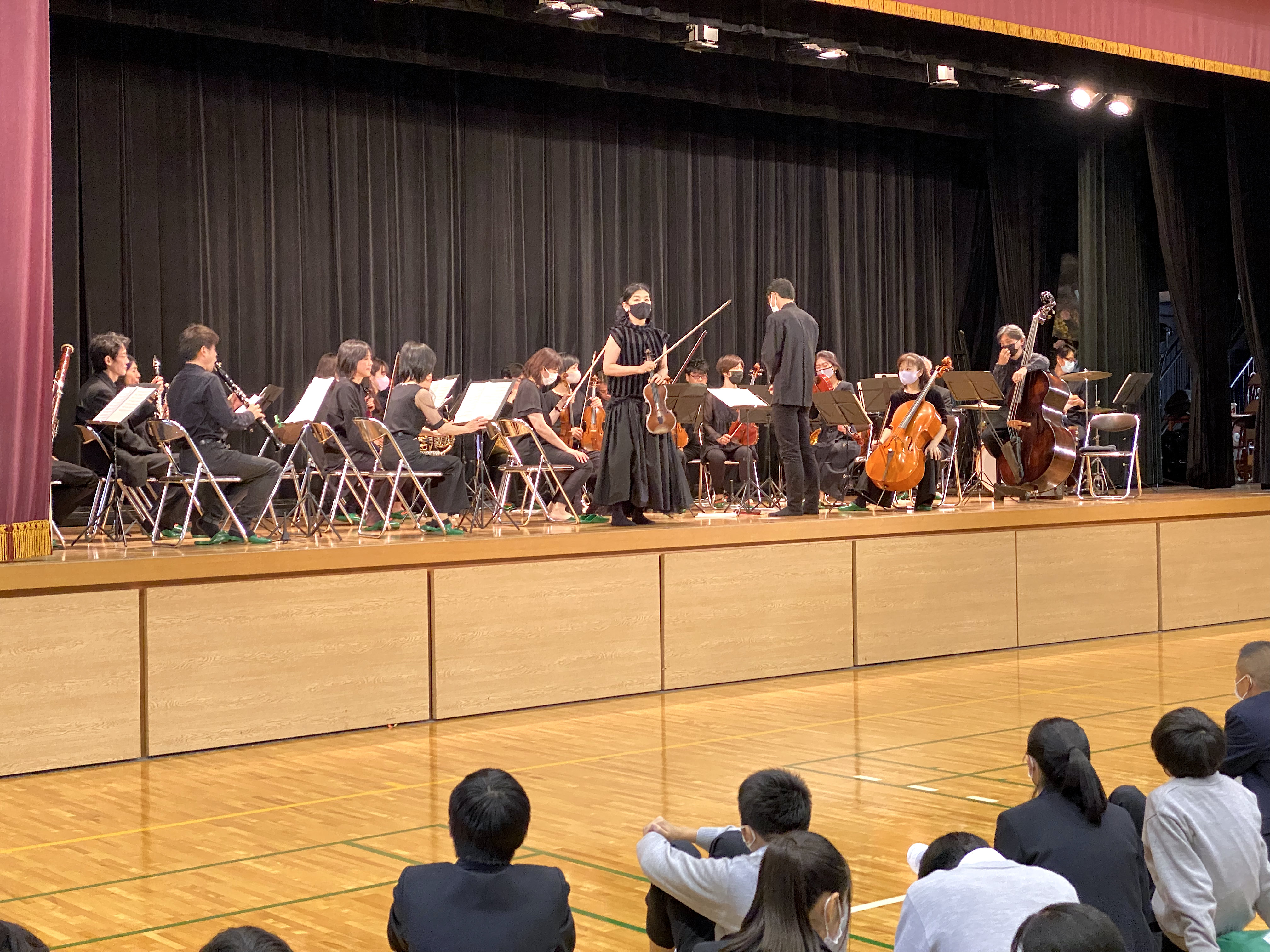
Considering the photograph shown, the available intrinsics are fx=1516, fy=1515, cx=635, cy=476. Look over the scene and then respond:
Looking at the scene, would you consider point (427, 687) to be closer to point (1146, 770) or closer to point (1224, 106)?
point (1146, 770)

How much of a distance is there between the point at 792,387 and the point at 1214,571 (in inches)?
133

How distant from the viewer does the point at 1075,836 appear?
9.88 feet

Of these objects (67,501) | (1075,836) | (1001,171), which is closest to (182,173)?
(67,501)

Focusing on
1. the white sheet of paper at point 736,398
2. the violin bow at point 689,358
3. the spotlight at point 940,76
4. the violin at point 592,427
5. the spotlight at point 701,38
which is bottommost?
the violin at point 592,427

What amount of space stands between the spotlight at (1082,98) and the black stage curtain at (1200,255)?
1.45 metres

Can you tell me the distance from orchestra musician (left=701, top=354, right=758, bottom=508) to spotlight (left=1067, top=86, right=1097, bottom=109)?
11.5 feet

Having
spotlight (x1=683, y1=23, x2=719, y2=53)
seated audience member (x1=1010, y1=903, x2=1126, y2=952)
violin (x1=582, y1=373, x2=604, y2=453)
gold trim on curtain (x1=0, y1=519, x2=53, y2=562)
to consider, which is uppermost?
spotlight (x1=683, y1=23, x2=719, y2=53)

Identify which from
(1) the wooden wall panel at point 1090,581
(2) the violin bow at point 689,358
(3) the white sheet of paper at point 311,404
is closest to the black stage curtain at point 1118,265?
(2) the violin bow at point 689,358

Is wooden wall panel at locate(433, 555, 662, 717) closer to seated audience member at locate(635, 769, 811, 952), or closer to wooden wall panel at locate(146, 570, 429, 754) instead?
wooden wall panel at locate(146, 570, 429, 754)

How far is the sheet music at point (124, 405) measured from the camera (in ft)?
24.5

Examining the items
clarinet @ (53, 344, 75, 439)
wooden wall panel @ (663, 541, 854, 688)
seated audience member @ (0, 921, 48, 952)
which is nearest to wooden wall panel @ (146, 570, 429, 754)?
wooden wall panel @ (663, 541, 854, 688)

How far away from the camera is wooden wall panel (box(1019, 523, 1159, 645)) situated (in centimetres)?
918

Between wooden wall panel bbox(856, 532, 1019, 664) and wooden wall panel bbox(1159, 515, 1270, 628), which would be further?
wooden wall panel bbox(1159, 515, 1270, 628)

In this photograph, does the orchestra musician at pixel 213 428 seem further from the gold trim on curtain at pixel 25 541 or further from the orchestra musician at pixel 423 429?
the gold trim on curtain at pixel 25 541
